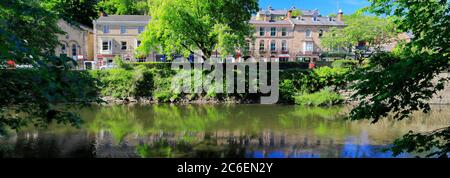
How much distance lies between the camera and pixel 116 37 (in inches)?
2082

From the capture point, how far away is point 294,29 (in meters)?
59.9

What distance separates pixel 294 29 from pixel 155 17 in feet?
99.0

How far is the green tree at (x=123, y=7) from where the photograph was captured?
65.1 metres

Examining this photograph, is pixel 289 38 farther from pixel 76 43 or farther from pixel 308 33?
pixel 76 43

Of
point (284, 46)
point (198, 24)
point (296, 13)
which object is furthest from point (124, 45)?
point (296, 13)

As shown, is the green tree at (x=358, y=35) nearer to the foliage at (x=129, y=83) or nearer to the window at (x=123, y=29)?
the window at (x=123, y=29)

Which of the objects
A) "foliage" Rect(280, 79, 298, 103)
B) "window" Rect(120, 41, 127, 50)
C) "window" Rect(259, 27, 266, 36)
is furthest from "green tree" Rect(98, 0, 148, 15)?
"foliage" Rect(280, 79, 298, 103)

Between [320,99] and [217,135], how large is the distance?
14.2m

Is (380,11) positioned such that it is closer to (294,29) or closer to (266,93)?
(266,93)

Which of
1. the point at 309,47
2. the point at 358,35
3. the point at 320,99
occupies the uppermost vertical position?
the point at 358,35

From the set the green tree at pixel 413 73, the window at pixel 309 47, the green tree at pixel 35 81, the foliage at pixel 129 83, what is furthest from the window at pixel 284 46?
the green tree at pixel 35 81

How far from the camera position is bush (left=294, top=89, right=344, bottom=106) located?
101 feet

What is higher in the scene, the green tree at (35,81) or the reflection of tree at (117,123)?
the green tree at (35,81)

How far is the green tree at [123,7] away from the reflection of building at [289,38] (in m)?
18.7
